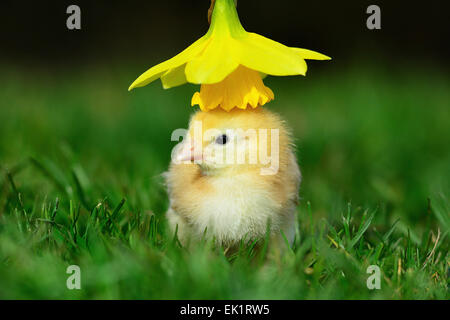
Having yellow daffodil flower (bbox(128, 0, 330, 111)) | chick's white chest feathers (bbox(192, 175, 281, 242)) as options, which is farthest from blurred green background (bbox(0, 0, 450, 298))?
yellow daffodil flower (bbox(128, 0, 330, 111))

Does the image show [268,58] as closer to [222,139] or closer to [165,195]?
[222,139]

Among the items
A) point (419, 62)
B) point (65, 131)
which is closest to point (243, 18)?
point (419, 62)

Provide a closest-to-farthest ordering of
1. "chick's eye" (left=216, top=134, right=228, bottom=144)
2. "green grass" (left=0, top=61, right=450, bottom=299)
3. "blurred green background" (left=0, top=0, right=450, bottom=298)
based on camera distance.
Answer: "green grass" (left=0, top=61, right=450, bottom=299)
"blurred green background" (left=0, top=0, right=450, bottom=298)
"chick's eye" (left=216, top=134, right=228, bottom=144)

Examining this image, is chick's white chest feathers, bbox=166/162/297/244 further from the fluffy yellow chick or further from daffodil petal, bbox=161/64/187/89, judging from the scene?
daffodil petal, bbox=161/64/187/89

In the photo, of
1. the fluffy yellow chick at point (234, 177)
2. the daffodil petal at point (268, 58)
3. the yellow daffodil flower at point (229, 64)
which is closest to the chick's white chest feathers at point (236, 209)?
the fluffy yellow chick at point (234, 177)
